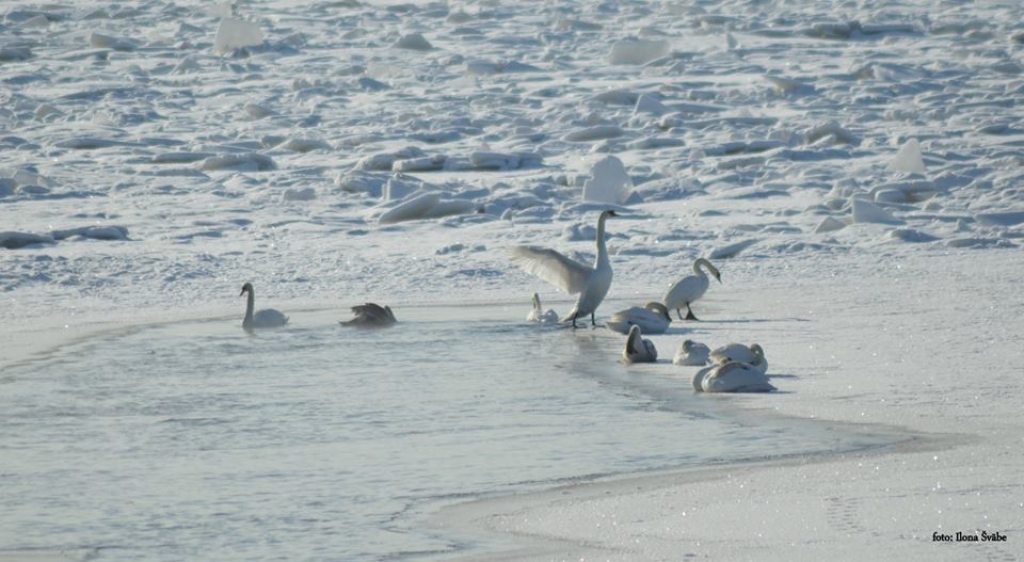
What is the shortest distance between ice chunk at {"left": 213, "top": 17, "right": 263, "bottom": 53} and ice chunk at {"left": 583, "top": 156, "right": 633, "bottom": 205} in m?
8.85

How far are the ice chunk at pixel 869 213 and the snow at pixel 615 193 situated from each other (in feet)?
0.11

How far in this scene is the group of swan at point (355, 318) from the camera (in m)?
9.30

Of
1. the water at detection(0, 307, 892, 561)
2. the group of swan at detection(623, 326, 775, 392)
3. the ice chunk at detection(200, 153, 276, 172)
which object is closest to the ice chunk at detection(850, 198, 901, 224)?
the water at detection(0, 307, 892, 561)

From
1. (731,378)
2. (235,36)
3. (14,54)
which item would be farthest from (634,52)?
(731,378)

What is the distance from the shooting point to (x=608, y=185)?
44.6 feet

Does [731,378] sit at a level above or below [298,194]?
below

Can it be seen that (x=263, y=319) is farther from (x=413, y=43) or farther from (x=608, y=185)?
(x=413, y=43)

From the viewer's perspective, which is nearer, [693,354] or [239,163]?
[693,354]

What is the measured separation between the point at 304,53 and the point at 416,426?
14.8 metres

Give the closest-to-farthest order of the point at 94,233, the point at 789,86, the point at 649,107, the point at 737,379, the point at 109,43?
the point at 737,379 < the point at 94,233 < the point at 649,107 < the point at 789,86 < the point at 109,43

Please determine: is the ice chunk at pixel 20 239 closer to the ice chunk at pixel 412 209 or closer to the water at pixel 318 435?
the ice chunk at pixel 412 209

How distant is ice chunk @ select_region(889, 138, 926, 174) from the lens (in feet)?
46.8

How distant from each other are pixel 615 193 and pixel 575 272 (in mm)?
3746

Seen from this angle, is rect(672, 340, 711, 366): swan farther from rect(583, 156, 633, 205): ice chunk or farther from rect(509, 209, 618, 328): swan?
rect(583, 156, 633, 205): ice chunk
